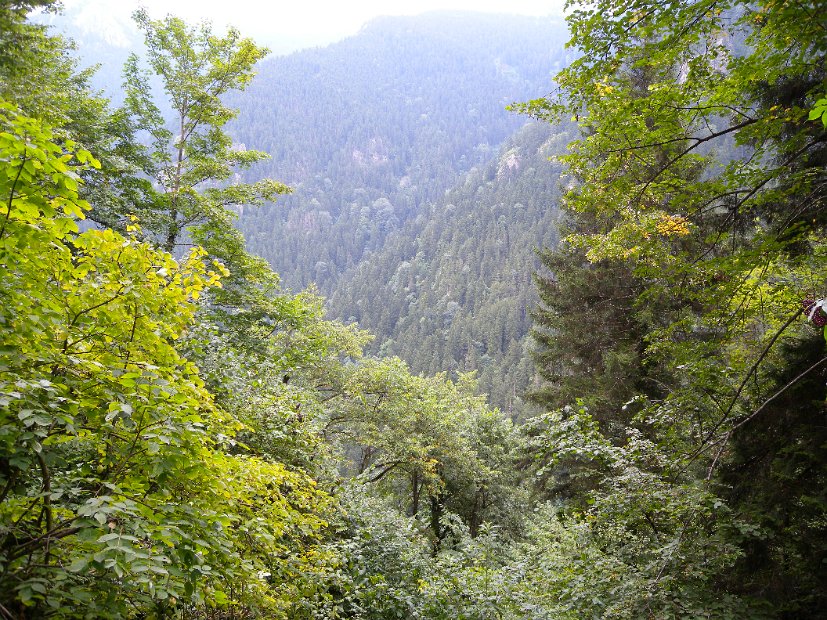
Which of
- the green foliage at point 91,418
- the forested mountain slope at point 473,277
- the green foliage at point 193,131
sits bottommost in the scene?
the green foliage at point 91,418

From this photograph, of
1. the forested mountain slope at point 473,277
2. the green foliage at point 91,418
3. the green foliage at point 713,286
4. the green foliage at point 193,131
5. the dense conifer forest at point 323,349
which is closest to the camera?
the green foliage at point 91,418

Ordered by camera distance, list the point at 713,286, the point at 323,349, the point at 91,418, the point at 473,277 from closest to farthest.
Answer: the point at 91,418 → the point at 713,286 → the point at 323,349 → the point at 473,277

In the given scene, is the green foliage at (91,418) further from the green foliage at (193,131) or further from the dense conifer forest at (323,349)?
the green foliage at (193,131)

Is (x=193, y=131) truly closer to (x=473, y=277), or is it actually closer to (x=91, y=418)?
(x=91, y=418)

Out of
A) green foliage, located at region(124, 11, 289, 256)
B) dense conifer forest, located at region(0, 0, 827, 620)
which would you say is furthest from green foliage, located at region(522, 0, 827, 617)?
green foliage, located at region(124, 11, 289, 256)

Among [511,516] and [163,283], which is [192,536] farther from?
[511,516]

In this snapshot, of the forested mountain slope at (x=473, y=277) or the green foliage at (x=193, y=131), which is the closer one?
the green foliage at (x=193, y=131)

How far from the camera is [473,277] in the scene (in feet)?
464

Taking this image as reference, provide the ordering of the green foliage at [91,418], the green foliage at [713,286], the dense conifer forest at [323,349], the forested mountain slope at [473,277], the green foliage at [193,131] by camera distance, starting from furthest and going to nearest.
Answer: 1. the forested mountain slope at [473,277]
2. the green foliage at [193,131]
3. the green foliage at [713,286]
4. the dense conifer forest at [323,349]
5. the green foliage at [91,418]

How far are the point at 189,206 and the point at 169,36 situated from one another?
4663 millimetres

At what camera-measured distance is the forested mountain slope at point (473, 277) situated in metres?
109

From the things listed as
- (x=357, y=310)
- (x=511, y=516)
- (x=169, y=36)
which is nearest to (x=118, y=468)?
(x=169, y=36)

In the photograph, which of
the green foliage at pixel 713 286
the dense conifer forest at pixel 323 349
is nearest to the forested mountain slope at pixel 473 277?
the dense conifer forest at pixel 323 349

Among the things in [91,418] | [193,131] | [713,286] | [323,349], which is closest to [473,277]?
[323,349]
